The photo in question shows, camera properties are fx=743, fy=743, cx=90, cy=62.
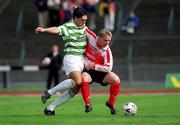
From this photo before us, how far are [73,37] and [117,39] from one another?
18957 millimetres

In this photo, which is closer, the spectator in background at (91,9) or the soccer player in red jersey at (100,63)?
the soccer player in red jersey at (100,63)

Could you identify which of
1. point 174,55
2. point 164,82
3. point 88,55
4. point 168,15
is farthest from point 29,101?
point 168,15

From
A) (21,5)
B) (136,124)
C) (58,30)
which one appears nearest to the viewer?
(136,124)

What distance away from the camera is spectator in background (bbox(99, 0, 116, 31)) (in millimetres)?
35000

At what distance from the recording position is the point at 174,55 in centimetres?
3500

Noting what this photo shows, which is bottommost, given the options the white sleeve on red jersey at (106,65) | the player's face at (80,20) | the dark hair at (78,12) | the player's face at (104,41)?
the white sleeve on red jersey at (106,65)

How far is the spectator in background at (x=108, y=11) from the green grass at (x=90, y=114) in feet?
40.2

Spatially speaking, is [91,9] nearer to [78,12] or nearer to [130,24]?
[130,24]

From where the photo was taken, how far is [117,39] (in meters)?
35.5

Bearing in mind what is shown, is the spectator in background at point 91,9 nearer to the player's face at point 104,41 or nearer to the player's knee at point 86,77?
the player's face at point 104,41

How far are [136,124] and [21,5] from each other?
26097mm

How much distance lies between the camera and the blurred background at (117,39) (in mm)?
32656

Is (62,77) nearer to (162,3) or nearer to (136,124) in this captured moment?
(162,3)

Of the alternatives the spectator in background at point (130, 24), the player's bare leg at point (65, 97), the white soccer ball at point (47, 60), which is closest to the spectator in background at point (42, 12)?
the spectator in background at point (130, 24)
